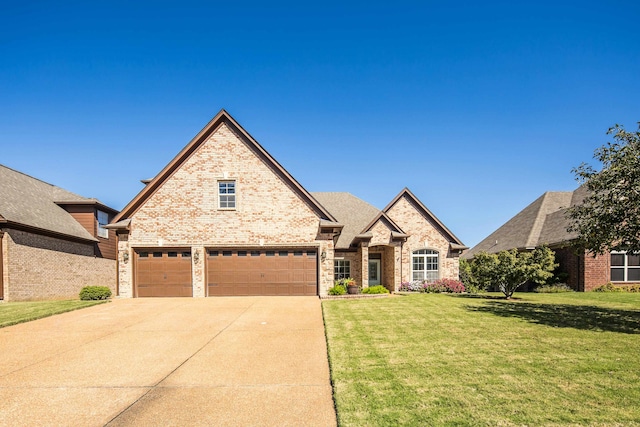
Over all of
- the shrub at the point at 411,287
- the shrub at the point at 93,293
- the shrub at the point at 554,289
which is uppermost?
the shrub at the point at 93,293

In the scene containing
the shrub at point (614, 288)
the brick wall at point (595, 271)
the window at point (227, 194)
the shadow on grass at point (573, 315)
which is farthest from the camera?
the brick wall at point (595, 271)

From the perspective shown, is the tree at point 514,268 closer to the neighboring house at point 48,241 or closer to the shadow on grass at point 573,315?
the shadow on grass at point 573,315

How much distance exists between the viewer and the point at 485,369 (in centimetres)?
636

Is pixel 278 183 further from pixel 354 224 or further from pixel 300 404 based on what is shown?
pixel 300 404

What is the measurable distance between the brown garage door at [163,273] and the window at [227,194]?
311cm

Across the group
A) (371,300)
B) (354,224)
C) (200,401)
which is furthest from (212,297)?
(200,401)

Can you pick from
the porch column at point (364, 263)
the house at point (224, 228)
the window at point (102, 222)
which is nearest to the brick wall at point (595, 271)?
the porch column at point (364, 263)

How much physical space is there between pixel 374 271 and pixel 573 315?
13.4 m

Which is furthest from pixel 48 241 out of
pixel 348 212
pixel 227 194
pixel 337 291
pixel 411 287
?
pixel 411 287

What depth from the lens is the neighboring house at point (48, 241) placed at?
56.2 feet

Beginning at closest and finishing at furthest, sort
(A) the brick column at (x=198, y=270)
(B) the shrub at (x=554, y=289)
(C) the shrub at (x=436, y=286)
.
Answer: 1. (A) the brick column at (x=198, y=270)
2. (C) the shrub at (x=436, y=286)
3. (B) the shrub at (x=554, y=289)

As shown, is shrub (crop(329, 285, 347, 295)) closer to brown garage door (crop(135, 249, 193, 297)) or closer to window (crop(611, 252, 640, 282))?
brown garage door (crop(135, 249, 193, 297))

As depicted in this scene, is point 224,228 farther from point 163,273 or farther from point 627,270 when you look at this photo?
point 627,270

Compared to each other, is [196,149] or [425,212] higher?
[196,149]
